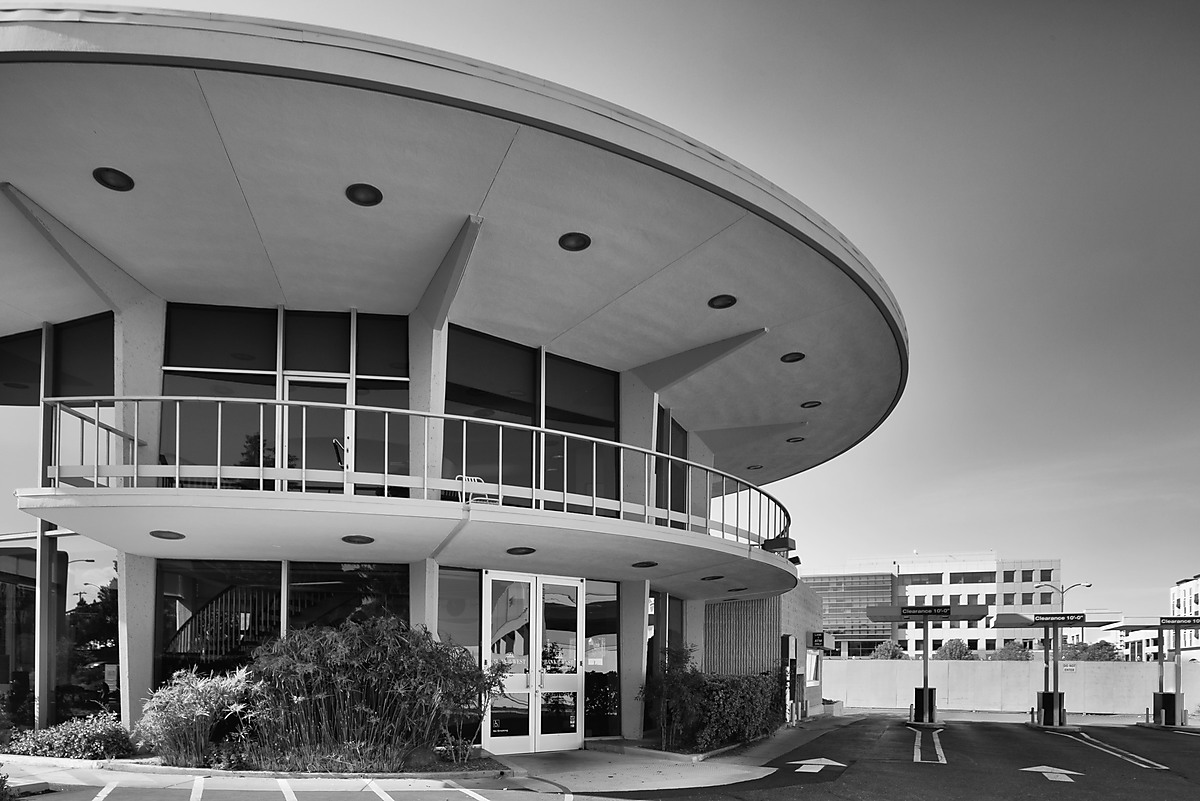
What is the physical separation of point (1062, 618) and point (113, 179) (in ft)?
90.5

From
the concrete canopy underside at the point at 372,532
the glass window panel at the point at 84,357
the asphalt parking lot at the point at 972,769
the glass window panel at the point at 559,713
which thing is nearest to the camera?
the concrete canopy underside at the point at 372,532

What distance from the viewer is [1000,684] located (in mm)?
45188

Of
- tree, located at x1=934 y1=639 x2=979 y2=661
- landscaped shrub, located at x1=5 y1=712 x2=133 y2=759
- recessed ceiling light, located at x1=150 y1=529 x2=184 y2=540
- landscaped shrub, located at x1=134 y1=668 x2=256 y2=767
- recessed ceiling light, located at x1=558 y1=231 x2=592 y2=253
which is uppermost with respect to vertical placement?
recessed ceiling light, located at x1=558 y1=231 x2=592 y2=253

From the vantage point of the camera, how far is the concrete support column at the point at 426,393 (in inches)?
562

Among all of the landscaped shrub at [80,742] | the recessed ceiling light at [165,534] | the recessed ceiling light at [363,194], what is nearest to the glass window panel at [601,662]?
the recessed ceiling light at [165,534]

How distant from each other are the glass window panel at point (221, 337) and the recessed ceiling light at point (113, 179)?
144 inches

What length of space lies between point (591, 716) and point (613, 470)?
4382mm

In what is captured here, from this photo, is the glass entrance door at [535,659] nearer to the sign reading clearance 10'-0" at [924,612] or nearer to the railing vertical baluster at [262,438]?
the railing vertical baluster at [262,438]

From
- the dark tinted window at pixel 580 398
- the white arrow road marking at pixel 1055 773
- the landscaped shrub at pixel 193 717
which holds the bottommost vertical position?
the white arrow road marking at pixel 1055 773

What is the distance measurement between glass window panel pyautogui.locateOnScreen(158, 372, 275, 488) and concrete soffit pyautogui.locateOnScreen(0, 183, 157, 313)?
129cm

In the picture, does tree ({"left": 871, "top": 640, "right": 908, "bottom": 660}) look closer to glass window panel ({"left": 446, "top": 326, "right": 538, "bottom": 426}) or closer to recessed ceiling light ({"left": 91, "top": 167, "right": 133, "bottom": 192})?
glass window panel ({"left": 446, "top": 326, "right": 538, "bottom": 426})

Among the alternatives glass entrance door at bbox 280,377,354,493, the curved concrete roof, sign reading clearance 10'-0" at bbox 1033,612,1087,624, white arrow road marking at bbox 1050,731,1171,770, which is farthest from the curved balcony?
sign reading clearance 10'-0" at bbox 1033,612,1087,624

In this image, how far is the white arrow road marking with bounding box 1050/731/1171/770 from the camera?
55.3ft

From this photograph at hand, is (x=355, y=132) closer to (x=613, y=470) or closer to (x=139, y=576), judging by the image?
(x=139, y=576)
